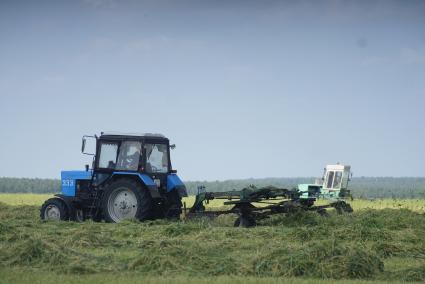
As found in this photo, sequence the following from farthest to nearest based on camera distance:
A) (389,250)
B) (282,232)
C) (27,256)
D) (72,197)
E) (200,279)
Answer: (72,197) < (282,232) < (389,250) < (27,256) < (200,279)

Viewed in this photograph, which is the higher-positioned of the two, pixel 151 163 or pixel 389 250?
pixel 151 163

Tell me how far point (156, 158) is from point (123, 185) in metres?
1.32

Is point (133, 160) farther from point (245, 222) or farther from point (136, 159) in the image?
point (245, 222)

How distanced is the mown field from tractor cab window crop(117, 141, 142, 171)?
315 centimetres

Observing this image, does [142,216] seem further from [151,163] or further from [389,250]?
[389,250]

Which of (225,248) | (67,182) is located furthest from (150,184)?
(225,248)

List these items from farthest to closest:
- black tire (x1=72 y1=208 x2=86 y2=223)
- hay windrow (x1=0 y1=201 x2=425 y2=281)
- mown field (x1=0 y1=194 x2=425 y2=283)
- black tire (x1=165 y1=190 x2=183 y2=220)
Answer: black tire (x1=72 y1=208 x2=86 y2=223)
black tire (x1=165 y1=190 x2=183 y2=220)
hay windrow (x1=0 y1=201 x2=425 y2=281)
mown field (x1=0 y1=194 x2=425 y2=283)

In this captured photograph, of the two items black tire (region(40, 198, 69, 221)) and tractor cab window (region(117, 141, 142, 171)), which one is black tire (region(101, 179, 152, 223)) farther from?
black tire (region(40, 198, 69, 221))

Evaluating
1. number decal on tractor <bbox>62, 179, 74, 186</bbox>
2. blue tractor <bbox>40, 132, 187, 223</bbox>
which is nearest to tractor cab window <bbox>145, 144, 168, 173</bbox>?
blue tractor <bbox>40, 132, 187, 223</bbox>

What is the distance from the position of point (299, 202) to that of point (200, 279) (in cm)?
929

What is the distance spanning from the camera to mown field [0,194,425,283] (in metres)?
12.0

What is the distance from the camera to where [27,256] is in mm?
13047

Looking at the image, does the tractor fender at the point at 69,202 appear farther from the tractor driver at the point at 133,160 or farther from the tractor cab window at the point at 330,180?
the tractor cab window at the point at 330,180

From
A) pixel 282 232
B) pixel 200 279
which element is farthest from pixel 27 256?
pixel 282 232
